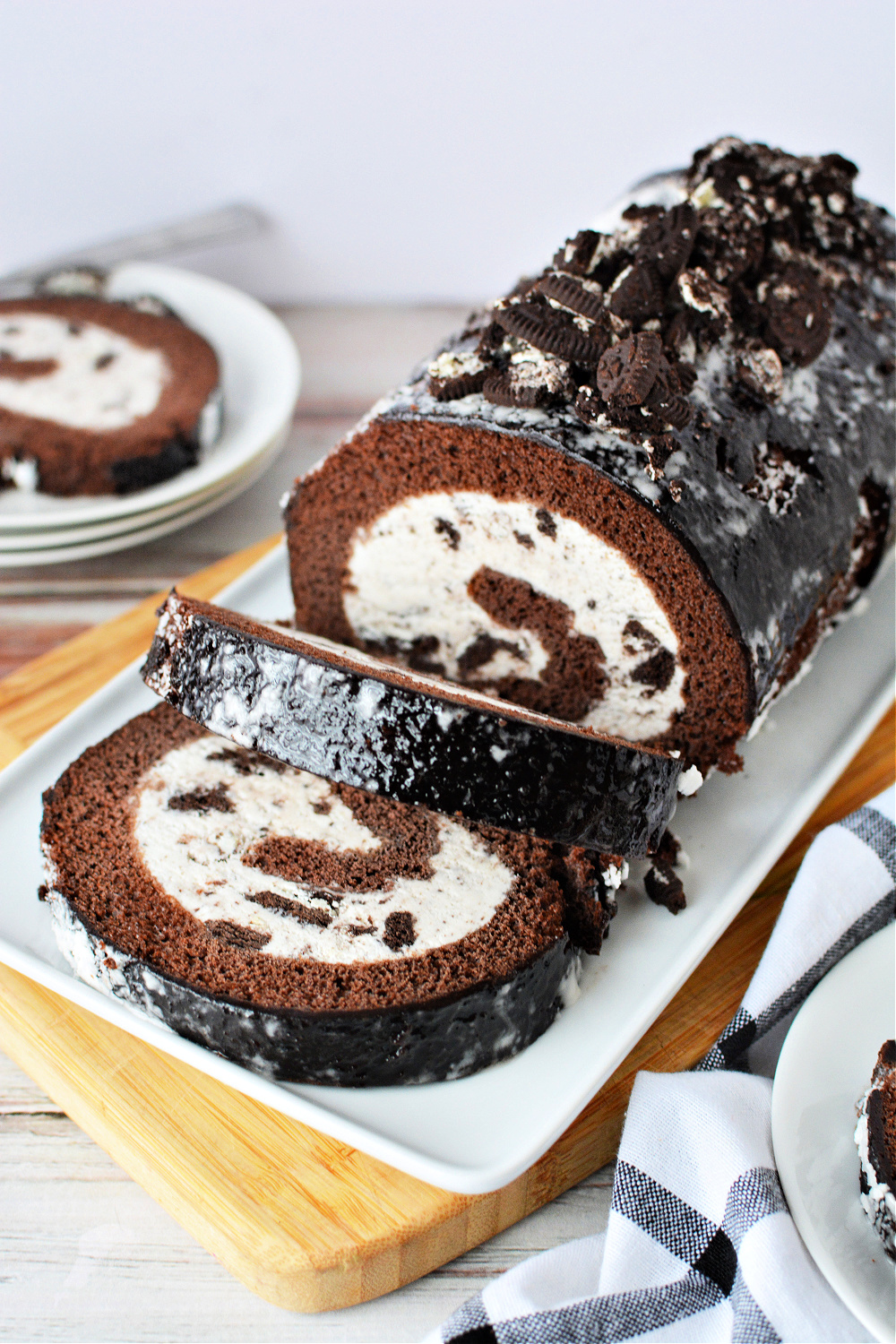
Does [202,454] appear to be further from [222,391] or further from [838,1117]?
[838,1117]

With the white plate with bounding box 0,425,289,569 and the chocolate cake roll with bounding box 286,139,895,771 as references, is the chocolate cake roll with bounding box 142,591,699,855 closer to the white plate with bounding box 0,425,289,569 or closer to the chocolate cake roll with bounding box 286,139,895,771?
the chocolate cake roll with bounding box 286,139,895,771

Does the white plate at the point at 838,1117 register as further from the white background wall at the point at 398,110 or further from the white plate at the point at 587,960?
the white background wall at the point at 398,110

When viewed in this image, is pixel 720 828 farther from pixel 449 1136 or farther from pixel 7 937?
pixel 7 937

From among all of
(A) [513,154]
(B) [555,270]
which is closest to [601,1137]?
(B) [555,270]

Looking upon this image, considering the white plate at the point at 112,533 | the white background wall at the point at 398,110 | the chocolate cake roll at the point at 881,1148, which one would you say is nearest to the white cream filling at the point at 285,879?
the chocolate cake roll at the point at 881,1148

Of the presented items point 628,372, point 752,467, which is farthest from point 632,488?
point 752,467
